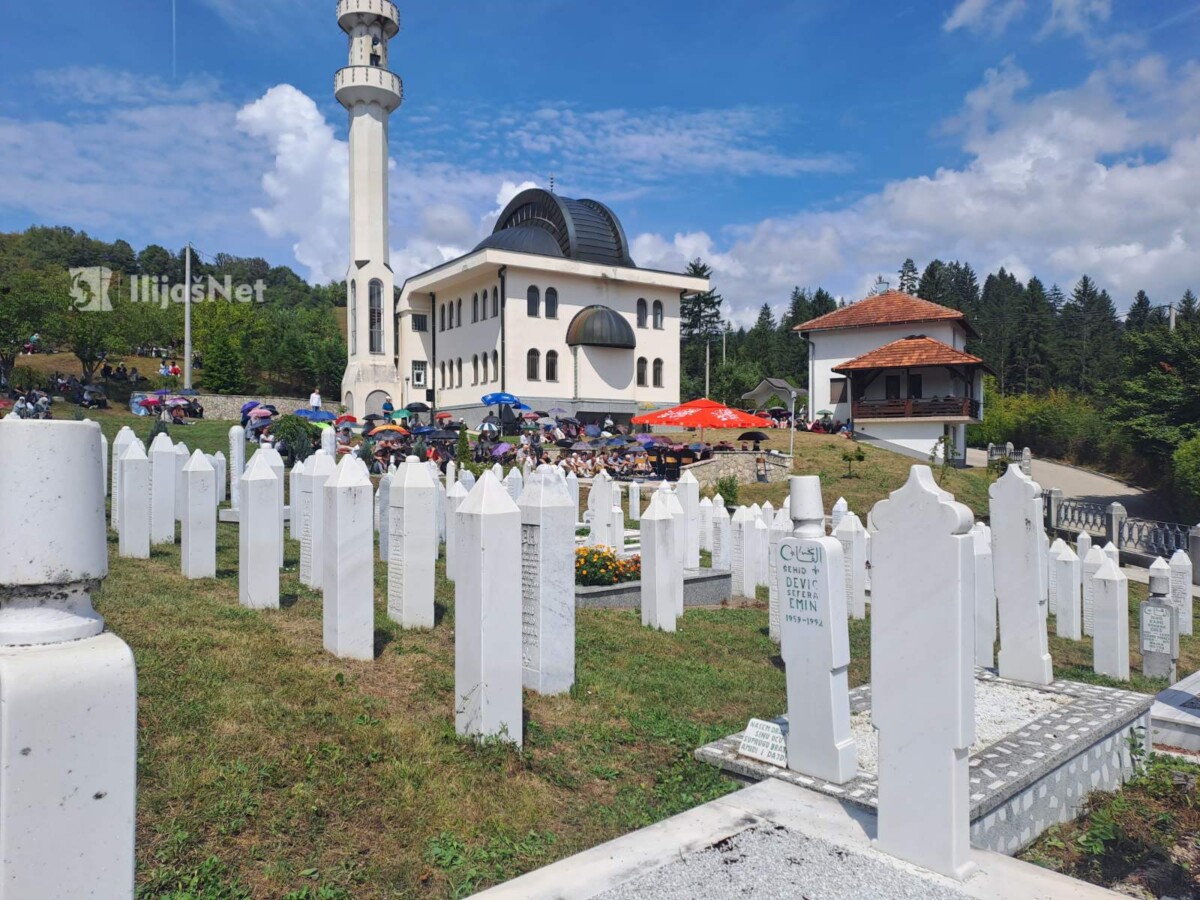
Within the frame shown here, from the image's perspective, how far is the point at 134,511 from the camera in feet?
30.9

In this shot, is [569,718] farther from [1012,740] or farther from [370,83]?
[370,83]

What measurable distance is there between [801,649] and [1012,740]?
1.77m

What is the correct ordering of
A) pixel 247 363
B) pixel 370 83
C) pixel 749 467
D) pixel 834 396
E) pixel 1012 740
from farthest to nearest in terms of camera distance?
pixel 247 363 < pixel 834 396 < pixel 370 83 < pixel 749 467 < pixel 1012 740

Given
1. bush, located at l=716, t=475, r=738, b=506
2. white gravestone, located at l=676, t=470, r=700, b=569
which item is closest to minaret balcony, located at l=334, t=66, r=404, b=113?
bush, located at l=716, t=475, r=738, b=506

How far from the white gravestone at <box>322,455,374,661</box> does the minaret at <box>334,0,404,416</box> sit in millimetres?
38806

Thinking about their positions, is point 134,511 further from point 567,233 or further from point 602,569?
point 567,233

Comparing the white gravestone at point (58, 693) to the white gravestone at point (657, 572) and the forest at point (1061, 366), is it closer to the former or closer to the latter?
the white gravestone at point (657, 572)

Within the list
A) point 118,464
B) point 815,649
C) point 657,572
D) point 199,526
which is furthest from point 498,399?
point 815,649

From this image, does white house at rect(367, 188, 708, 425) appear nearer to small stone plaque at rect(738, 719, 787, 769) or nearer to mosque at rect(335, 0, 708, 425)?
mosque at rect(335, 0, 708, 425)

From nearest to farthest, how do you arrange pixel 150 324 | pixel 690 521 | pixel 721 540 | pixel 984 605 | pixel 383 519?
pixel 984 605
pixel 383 519
pixel 721 540
pixel 690 521
pixel 150 324

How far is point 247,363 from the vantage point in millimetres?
61531

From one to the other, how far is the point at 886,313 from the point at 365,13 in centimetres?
3186

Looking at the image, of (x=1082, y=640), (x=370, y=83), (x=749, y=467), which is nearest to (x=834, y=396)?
(x=749, y=467)

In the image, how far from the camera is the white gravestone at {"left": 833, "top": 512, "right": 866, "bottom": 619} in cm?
1052
